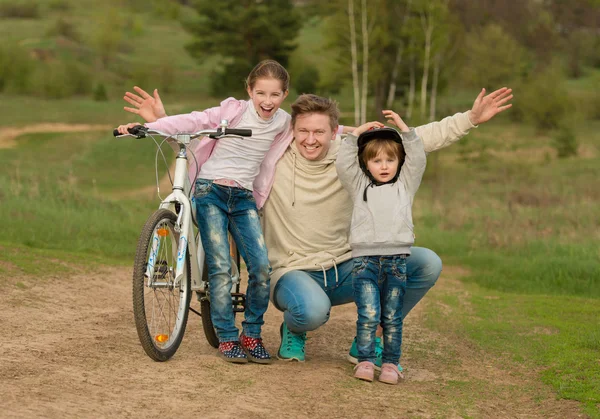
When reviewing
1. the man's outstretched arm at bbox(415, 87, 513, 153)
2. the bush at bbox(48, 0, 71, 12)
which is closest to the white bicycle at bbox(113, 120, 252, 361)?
the man's outstretched arm at bbox(415, 87, 513, 153)

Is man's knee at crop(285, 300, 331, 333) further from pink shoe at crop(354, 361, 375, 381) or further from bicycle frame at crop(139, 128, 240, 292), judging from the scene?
bicycle frame at crop(139, 128, 240, 292)

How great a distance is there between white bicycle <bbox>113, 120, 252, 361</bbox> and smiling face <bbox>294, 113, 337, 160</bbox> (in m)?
0.58

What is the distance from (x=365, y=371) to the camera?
5.64 metres

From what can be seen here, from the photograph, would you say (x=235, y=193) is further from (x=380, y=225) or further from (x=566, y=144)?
(x=566, y=144)

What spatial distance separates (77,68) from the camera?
201ft

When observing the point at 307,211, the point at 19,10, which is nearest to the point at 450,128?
the point at 307,211

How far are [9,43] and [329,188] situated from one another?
58623mm

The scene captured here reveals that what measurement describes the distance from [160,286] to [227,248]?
54 cm

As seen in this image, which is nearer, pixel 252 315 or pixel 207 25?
pixel 252 315

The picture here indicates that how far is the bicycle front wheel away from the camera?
5285 mm

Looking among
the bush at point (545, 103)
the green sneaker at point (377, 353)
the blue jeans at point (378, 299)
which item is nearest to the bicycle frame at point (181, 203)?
the blue jeans at point (378, 299)

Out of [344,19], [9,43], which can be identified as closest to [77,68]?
[9,43]

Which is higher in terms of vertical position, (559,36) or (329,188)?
(559,36)

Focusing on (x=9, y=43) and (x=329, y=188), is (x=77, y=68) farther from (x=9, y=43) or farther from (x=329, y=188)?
(x=329, y=188)
